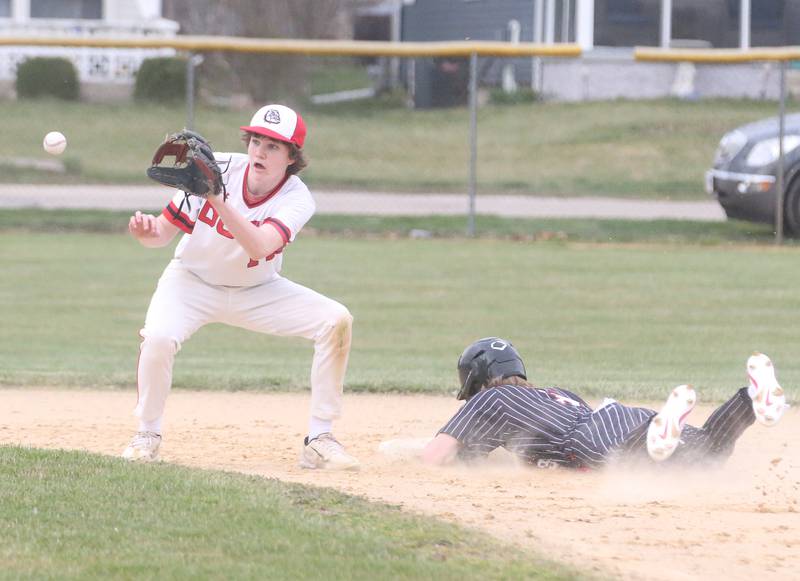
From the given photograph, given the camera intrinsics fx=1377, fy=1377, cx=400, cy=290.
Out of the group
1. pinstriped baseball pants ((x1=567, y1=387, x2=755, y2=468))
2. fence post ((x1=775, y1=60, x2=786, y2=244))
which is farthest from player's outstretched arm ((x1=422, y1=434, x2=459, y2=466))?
fence post ((x1=775, y1=60, x2=786, y2=244))

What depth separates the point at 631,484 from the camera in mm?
5930

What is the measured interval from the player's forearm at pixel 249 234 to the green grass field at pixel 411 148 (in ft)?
43.1

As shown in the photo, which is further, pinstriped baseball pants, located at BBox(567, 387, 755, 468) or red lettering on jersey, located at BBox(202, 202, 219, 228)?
red lettering on jersey, located at BBox(202, 202, 219, 228)

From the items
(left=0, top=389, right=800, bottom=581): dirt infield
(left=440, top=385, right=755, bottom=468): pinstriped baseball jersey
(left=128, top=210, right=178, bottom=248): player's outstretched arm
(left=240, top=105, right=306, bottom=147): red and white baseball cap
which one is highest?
(left=240, top=105, right=306, bottom=147): red and white baseball cap

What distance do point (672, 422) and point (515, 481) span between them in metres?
0.87

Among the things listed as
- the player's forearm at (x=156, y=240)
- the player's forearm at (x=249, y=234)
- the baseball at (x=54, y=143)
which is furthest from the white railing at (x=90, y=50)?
the player's forearm at (x=249, y=234)

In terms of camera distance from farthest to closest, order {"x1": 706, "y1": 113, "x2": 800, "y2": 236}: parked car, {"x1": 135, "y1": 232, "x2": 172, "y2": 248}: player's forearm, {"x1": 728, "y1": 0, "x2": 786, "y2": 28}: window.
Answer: {"x1": 728, "y1": 0, "x2": 786, "y2": 28}: window
{"x1": 706, "y1": 113, "x2": 800, "y2": 236}: parked car
{"x1": 135, "y1": 232, "x2": 172, "y2": 248}: player's forearm

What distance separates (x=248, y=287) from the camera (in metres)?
6.42

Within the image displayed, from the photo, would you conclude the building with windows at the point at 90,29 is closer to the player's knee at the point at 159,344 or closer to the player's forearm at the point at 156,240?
the player's forearm at the point at 156,240

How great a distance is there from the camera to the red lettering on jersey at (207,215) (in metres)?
6.18

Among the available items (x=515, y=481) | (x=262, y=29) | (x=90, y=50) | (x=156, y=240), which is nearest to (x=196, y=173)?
(x=156, y=240)

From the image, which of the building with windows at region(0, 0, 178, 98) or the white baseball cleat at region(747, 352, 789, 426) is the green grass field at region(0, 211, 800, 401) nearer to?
the white baseball cleat at region(747, 352, 789, 426)

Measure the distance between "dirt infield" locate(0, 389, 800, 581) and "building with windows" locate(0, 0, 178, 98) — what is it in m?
15.9

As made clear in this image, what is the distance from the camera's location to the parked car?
15219 mm
